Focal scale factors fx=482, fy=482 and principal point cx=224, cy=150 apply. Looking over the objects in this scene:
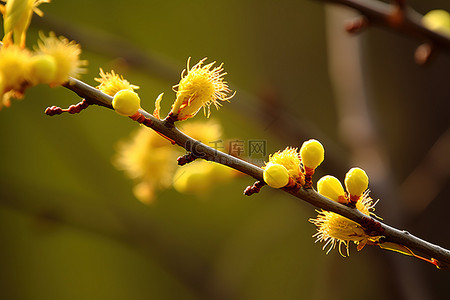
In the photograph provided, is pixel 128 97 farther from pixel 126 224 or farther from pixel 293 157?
pixel 126 224

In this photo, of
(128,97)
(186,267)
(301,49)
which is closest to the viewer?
(128,97)

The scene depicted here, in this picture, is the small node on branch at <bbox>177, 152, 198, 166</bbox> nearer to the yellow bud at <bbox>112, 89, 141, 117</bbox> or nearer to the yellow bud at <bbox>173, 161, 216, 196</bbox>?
the yellow bud at <bbox>112, 89, 141, 117</bbox>

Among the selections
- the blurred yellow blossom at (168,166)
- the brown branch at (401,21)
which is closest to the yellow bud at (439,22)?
the brown branch at (401,21)

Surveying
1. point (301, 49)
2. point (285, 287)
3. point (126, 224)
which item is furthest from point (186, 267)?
point (301, 49)

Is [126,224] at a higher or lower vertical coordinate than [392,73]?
lower

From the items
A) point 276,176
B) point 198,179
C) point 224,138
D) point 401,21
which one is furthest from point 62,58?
point 224,138

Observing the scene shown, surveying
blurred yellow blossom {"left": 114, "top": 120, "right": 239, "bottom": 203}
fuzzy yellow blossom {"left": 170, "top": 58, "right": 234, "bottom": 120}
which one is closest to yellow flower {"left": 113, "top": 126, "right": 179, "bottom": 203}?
blurred yellow blossom {"left": 114, "top": 120, "right": 239, "bottom": 203}
